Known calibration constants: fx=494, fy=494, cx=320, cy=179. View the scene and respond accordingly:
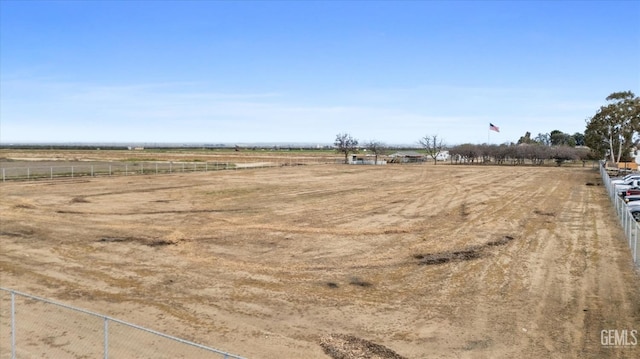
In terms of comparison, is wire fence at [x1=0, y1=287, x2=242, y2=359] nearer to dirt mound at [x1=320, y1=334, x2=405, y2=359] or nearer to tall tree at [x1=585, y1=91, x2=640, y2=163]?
dirt mound at [x1=320, y1=334, x2=405, y2=359]

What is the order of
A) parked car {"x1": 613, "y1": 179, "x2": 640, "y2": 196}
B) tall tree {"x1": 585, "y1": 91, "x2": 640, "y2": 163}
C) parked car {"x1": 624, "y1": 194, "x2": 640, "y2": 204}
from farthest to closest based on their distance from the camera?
tall tree {"x1": 585, "y1": 91, "x2": 640, "y2": 163}
parked car {"x1": 613, "y1": 179, "x2": 640, "y2": 196}
parked car {"x1": 624, "y1": 194, "x2": 640, "y2": 204}

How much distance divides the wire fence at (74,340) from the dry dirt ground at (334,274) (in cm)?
10

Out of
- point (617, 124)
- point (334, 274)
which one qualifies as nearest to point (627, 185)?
point (334, 274)

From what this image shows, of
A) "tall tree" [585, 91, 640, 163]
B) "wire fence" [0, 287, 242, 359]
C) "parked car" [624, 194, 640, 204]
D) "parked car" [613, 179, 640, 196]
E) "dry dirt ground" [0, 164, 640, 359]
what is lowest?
"wire fence" [0, 287, 242, 359]

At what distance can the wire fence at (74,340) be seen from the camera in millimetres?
10828

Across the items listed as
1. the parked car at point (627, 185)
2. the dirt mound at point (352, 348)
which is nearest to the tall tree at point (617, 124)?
the parked car at point (627, 185)

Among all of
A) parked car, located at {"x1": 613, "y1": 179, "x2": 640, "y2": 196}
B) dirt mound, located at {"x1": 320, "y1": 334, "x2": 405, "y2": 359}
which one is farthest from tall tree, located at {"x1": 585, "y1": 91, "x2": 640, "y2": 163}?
dirt mound, located at {"x1": 320, "y1": 334, "x2": 405, "y2": 359}

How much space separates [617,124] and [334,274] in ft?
294

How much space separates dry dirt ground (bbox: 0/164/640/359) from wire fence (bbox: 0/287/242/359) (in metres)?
0.10

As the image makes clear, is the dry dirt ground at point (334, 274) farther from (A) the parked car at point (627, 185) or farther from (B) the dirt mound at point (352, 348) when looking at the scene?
(A) the parked car at point (627, 185)

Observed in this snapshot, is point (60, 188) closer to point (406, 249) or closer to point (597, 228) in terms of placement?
point (406, 249)

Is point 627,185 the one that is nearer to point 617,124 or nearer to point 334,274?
point 334,274

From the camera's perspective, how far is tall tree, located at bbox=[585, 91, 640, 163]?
285ft

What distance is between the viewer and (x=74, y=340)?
37.8 feet
